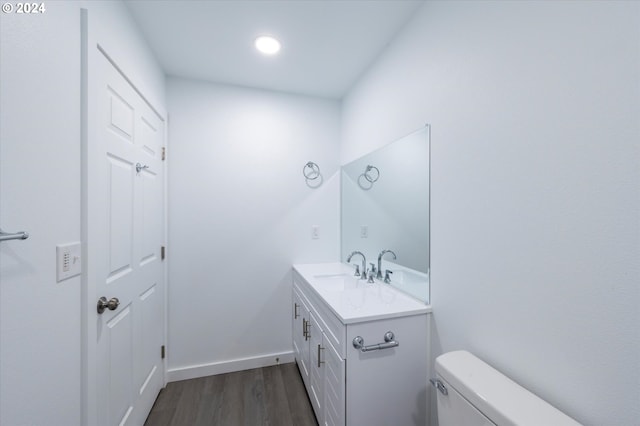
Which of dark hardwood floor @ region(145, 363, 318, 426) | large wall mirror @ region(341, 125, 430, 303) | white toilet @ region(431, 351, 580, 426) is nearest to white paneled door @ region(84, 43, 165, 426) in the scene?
dark hardwood floor @ region(145, 363, 318, 426)

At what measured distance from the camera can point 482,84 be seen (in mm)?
1066

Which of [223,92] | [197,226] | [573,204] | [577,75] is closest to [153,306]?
[197,226]

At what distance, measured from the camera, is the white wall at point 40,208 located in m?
0.71

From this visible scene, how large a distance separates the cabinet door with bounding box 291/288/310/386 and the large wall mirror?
0.61m

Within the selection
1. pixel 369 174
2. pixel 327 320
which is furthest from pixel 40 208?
pixel 369 174

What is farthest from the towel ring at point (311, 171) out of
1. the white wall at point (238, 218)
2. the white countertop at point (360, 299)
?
the white countertop at point (360, 299)

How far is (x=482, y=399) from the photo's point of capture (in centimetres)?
82

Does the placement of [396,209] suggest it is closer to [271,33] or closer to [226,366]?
[271,33]

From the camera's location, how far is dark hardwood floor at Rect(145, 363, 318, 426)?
66.4 inches

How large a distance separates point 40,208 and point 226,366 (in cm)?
191

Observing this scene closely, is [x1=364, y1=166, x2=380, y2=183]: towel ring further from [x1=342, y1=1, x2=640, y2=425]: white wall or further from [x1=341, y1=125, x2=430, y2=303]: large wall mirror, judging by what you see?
[x1=342, y1=1, x2=640, y2=425]: white wall

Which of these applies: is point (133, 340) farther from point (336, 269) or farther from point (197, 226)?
point (336, 269)

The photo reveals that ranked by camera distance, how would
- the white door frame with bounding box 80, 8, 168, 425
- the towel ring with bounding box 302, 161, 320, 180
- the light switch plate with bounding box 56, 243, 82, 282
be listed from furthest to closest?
the towel ring with bounding box 302, 161, 320, 180
the white door frame with bounding box 80, 8, 168, 425
the light switch plate with bounding box 56, 243, 82, 282

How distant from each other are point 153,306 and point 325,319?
1.26 meters
